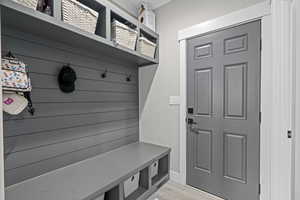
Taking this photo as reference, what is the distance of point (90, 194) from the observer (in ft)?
4.08

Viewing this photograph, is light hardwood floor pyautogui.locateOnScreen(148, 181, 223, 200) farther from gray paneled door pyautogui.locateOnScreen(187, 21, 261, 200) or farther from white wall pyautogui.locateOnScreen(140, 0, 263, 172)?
white wall pyautogui.locateOnScreen(140, 0, 263, 172)

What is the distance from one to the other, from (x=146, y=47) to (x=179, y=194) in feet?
6.79

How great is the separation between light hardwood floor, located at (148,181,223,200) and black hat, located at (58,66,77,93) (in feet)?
5.42

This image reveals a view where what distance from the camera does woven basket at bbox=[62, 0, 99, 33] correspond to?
136 centimetres

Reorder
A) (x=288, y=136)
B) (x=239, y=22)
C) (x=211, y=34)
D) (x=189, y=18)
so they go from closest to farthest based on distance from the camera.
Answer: (x=288, y=136)
(x=239, y=22)
(x=211, y=34)
(x=189, y=18)

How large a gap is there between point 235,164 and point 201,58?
4.57 ft

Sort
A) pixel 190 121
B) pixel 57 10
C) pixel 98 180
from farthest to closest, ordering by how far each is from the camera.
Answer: pixel 190 121
pixel 98 180
pixel 57 10

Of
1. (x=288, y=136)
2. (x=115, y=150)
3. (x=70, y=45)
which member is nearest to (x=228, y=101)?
(x=288, y=136)

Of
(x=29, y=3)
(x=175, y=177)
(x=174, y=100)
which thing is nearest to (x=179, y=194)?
(x=175, y=177)

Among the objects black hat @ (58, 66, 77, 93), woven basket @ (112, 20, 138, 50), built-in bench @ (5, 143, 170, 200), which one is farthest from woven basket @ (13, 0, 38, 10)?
built-in bench @ (5, 143, 170, 200)

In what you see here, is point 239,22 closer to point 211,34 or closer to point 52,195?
point 211,34

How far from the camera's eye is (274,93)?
1.53m

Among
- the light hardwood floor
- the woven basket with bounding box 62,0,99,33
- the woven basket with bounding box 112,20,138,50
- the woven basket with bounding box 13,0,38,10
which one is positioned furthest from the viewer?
the light hardwood floor

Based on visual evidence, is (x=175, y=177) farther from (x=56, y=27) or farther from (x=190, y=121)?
(x=56, y=27)
